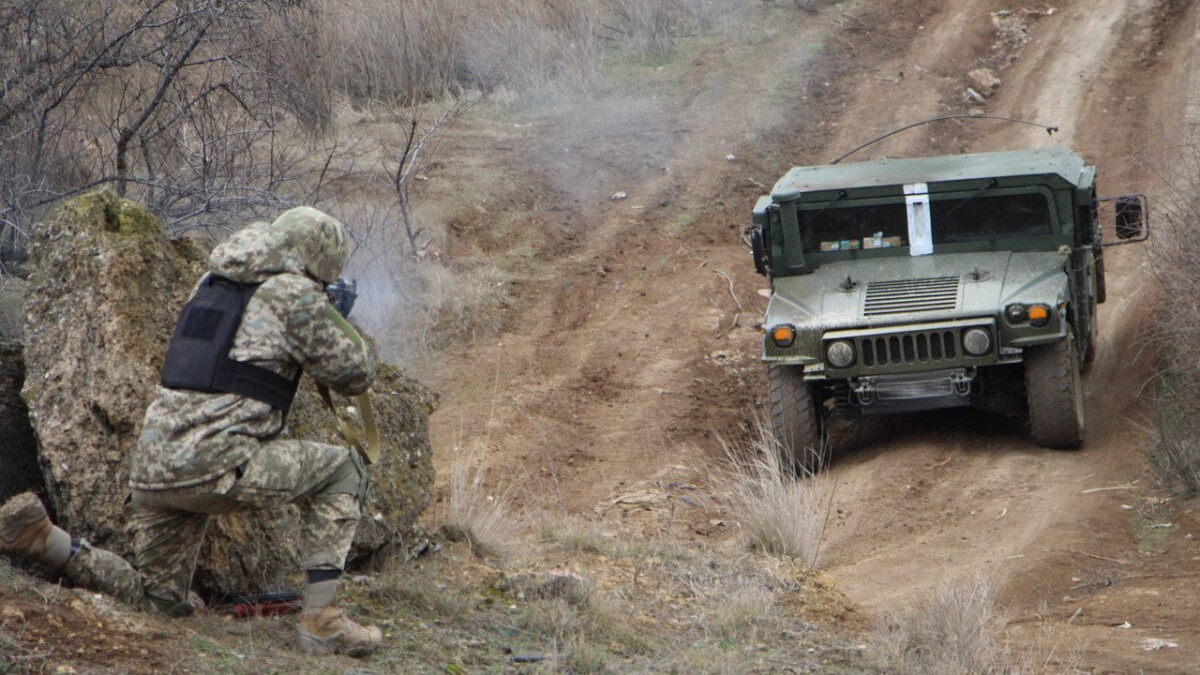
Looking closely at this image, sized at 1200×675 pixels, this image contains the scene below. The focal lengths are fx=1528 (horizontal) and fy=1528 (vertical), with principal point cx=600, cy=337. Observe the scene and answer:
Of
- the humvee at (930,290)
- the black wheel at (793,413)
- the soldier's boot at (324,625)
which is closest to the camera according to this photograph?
the soldier's boot at (324,625)

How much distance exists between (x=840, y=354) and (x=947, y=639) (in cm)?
328

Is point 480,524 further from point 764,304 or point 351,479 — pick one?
point 764,304

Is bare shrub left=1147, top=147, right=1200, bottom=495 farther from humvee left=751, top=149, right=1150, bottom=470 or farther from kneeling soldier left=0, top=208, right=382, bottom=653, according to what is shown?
kneeling soldier left=0, top=208, right=382, bottom=653

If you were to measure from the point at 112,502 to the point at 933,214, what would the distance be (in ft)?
18.7

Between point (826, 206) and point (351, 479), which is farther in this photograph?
point (826, 206)

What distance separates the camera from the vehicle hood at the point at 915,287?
28.2 ft

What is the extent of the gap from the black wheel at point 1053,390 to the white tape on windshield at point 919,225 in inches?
38.3

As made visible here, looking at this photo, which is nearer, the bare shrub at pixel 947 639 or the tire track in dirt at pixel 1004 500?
the bare shrub at pixel 947 639

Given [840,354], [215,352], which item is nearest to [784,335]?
[840,354]

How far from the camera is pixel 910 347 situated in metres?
8.56

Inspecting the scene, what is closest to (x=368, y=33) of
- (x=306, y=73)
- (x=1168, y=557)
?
(x=306, y=73)

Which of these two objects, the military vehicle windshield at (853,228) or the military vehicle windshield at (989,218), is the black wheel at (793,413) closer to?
the military vehicle windshield at (853,228)

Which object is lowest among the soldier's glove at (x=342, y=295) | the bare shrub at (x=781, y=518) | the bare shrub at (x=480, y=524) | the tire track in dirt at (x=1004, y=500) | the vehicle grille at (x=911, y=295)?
the tire track in dirt at (x=1004, y=500)

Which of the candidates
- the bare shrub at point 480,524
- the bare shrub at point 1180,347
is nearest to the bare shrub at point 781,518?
the bare shrub at point 480,524
